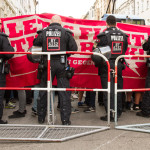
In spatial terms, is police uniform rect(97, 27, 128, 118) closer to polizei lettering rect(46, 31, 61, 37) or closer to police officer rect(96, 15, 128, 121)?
police officer rect(96, 15, 128, 121)

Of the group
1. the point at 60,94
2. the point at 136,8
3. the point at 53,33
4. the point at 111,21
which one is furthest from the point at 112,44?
the point at 136,8

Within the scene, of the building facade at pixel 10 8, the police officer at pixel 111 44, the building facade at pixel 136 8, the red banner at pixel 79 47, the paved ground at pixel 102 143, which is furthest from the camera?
the building facade at pixel 136 8

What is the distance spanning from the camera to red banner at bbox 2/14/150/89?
18.8 feet

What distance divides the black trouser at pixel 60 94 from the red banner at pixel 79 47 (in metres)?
1.03

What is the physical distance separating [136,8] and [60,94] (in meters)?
30.8

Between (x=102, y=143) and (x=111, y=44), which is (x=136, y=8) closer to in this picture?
(x=111, y=44)

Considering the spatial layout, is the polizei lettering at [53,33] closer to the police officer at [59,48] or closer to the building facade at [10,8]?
the police officer at [59,48]

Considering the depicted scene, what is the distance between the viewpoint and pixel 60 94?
4.74 m

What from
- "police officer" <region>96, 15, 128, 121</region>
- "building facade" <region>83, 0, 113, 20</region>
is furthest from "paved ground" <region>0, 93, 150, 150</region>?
"building facade" <region>83, 0, 113, 20</region>

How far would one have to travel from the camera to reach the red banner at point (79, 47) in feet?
18.8

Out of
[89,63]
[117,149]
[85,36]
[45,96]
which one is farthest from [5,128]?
[85,36]

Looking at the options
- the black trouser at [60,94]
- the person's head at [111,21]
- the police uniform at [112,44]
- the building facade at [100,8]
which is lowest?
the black trouser at [60,94]

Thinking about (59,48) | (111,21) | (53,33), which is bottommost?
(59,48)

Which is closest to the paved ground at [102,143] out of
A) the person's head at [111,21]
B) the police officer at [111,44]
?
the police officer at [111,44]
